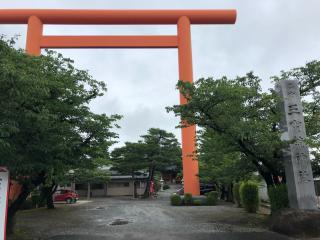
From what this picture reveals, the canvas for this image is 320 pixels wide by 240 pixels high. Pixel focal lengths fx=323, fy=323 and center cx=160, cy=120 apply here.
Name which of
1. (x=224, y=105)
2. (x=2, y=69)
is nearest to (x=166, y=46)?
(x=224, y=105)

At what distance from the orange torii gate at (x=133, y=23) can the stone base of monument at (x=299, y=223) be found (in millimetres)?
12279

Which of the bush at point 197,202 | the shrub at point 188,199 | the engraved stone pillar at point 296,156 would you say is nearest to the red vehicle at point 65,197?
the shrub at point 188,199

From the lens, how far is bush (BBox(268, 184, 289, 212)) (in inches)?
488

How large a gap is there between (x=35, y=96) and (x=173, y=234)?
244 inches

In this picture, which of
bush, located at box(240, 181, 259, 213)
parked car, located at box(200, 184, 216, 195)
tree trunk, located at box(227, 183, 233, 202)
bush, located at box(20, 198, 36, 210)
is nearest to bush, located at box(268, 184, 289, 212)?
bush, located at box(240, 181, 259, 213)

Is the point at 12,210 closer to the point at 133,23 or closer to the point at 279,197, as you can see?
the point at 279,197

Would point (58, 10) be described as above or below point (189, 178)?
above

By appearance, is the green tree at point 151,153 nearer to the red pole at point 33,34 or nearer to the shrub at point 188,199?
the shrub at point 188,199

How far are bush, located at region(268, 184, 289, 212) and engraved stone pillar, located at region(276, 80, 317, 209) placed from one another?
68 centimetres

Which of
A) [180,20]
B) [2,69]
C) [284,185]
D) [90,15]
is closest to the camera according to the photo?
[2,69]

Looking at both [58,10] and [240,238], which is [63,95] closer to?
[240,238]

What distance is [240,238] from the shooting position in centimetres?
1001

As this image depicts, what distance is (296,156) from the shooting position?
37.7 ft

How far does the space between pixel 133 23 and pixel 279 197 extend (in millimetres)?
15591
